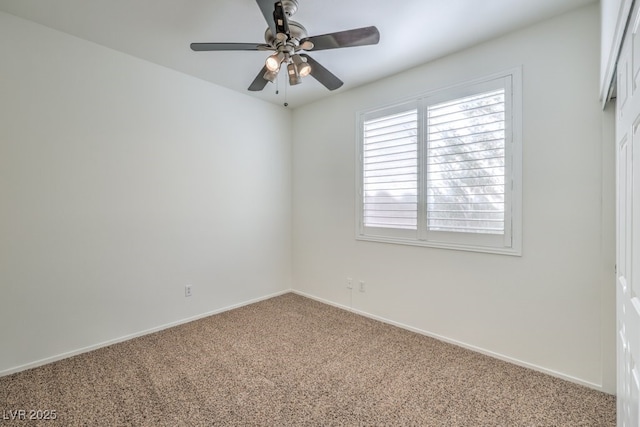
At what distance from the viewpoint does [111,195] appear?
2604mm

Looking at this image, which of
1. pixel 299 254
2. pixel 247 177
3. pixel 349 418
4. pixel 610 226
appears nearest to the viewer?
pixel 349 418

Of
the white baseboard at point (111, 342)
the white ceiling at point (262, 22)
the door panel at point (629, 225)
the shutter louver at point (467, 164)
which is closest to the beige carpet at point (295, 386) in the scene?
the white baseboard at point (111, 342)

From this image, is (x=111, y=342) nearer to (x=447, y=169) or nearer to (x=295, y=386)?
(x=295, y=386)

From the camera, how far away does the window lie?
7.63 ft

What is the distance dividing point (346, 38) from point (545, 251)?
207 cm

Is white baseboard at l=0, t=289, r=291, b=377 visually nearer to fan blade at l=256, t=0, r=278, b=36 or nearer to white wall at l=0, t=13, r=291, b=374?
white wall at l=0, t=13, r=291, b=374

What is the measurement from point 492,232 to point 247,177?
8.95ft

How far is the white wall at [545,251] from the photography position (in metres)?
1.97

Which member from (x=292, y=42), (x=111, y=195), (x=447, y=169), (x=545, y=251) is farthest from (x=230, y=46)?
(x=545, y=251)

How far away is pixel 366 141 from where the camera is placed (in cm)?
330

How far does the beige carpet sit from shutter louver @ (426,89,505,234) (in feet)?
3.77

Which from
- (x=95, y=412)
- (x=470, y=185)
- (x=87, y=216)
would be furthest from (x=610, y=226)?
(x=87, y=216)

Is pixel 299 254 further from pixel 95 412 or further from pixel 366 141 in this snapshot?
pixel 95 412

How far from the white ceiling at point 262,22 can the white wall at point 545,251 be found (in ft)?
0.67
